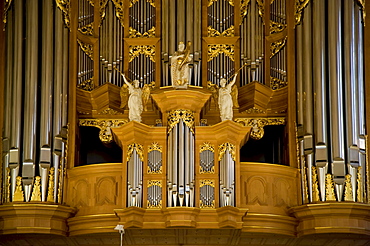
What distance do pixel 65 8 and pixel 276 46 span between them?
4808 mm

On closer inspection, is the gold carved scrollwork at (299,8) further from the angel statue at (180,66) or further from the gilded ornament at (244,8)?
the angel statue at (180,66)

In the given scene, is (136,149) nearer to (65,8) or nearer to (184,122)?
(184,122)

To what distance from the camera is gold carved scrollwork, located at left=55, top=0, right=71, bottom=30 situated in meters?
24.0

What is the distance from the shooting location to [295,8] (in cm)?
2380

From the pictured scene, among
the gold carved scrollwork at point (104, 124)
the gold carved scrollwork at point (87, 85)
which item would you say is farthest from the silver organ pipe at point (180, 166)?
the gold carved scrollwork at point (87, 85)

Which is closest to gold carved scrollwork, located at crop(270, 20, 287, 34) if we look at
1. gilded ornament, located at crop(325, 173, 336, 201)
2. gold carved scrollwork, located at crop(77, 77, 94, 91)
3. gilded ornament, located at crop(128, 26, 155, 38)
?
gilded ornament, located at crop(128, 26, 155, 38)

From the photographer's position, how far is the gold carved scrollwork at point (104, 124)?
78.8ft

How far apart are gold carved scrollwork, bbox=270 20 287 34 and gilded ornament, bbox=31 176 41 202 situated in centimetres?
628

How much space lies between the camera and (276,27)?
2436cm

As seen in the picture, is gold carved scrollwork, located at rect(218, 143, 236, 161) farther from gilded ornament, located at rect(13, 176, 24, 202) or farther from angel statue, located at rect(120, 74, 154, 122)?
gilded ornament, located at rect(13, 176, 24, 202)

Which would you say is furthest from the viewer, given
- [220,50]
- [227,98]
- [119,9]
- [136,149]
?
[119,9]

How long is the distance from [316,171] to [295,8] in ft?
12.5

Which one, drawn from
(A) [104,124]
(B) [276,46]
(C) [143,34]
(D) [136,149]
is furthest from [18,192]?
(B) [276,46]

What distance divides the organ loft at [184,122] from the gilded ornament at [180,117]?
0.09 feet
